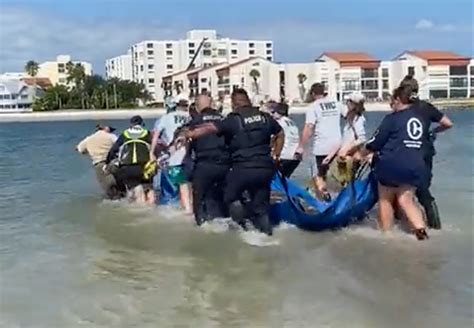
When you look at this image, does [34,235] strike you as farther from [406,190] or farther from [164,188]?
[406,190]

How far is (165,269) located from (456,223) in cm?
382

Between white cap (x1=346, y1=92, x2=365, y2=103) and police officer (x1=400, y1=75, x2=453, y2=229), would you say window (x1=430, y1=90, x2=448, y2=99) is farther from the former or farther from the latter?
police officer (x1=400, y1=75, x2=453, y2=229)

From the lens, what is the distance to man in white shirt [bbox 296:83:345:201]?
9.12 meters

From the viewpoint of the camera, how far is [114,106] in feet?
429

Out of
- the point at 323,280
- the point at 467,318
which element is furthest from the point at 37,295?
the point at 467,318

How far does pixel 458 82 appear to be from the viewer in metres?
151

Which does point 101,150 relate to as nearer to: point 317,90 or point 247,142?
point 317,90

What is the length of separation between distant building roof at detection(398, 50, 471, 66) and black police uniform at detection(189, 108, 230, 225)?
14735 centimetres

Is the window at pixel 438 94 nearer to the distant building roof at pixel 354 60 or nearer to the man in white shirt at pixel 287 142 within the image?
the distant building roof at pixel 354 60

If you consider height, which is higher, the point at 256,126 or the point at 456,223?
the point at 256,126

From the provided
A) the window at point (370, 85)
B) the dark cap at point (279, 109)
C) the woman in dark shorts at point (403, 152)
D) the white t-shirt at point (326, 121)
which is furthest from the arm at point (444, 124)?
the window at point (370, 85)

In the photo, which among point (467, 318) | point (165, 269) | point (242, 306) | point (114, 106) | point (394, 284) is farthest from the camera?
point (114, 106)

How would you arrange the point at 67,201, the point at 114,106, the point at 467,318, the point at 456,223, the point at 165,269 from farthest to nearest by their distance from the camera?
the point at 114,106, the point at 67,201, the point at 456,223, the point at 165,269, the point at 467,318

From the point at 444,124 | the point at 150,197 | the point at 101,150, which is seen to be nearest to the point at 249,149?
the point at 444,124
